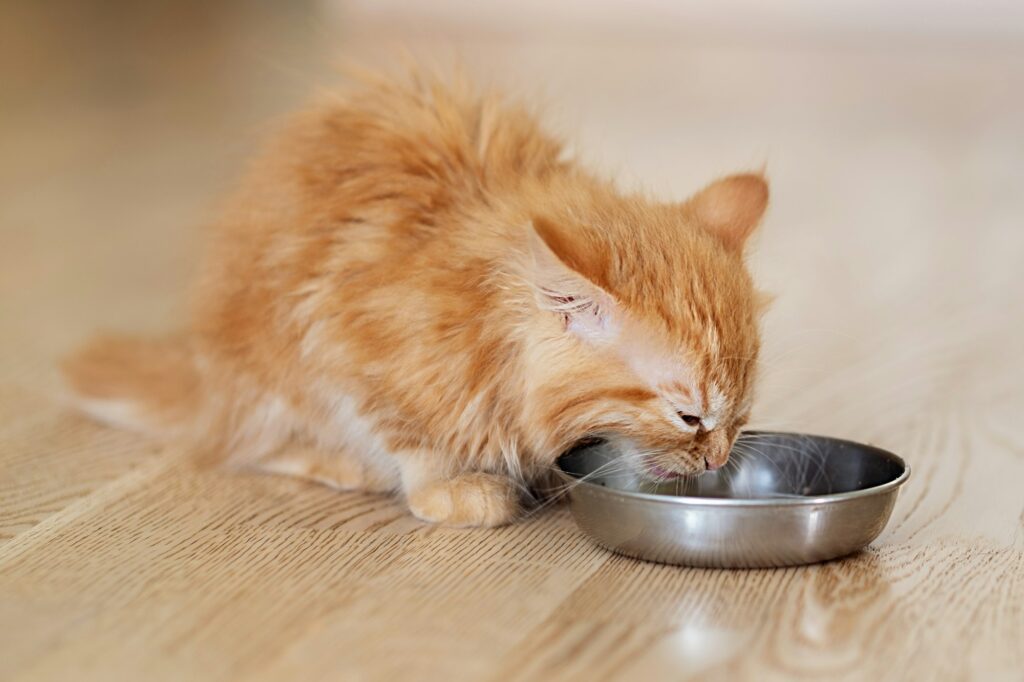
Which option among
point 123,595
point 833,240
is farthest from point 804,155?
point 123,595

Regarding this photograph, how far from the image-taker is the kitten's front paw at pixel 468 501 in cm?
199

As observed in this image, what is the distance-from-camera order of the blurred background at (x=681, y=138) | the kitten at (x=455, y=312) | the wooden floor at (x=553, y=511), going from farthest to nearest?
1. the blurred background at (x=681, y=138)
2. the kitten at (x=455, y=312)
3. the wooden floor at (x=553, y=511)

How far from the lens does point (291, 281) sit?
2143 mm

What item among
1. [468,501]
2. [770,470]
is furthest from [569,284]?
[770,470]

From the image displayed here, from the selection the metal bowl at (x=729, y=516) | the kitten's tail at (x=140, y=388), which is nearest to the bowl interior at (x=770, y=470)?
the metal bowl at (x=729, y=516)

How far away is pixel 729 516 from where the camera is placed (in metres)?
1.70

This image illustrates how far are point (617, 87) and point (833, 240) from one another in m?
3.20

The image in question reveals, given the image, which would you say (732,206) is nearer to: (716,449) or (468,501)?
(716,449)

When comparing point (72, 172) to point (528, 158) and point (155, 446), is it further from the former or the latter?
point (528, 158)

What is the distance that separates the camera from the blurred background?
294 cm

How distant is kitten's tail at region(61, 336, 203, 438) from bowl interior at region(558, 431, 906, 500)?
0.87m

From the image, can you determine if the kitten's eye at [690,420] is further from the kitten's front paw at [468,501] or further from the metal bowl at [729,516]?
the kitten's front paw at [468,501]

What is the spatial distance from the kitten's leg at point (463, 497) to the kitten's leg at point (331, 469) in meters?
0.13

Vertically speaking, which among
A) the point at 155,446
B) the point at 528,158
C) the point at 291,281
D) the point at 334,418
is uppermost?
the point at 528,158
